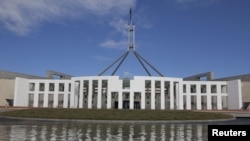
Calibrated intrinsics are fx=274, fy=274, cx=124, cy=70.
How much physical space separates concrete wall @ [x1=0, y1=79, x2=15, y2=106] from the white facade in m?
3.97

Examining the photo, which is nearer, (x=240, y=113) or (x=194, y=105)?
(x=240, y=113)

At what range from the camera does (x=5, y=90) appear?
58.9 metres

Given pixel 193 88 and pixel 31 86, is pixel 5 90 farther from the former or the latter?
pixel 193 88

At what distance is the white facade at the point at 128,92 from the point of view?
161ft

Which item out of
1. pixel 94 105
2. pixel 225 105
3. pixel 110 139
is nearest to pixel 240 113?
pixel 225 105

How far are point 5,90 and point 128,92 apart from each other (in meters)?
27.5

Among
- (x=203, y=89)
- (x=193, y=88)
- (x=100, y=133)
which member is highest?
(x=193, y=88)

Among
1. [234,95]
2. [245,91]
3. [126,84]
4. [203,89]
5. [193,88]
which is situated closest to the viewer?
[126,84]

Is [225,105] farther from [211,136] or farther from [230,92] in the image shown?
[211,136]

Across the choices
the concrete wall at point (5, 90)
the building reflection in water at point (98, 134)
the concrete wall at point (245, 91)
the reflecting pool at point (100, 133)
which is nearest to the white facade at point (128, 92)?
the concrete wall at point (245, 91)

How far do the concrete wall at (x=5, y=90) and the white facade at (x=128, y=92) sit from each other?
156 inches

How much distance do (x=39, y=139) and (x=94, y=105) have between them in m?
42.6

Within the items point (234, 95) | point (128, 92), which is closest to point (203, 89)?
point (234, 95)

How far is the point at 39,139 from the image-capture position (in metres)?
13.0
